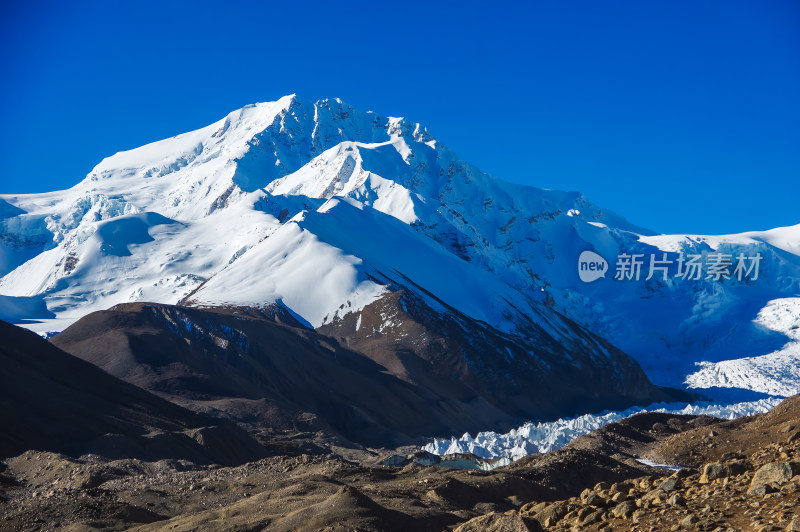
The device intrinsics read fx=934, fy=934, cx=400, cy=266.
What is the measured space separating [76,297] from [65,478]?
13447 centimetres

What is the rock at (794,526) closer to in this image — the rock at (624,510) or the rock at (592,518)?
the rock at (624,510)

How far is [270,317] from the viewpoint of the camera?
13225 cm

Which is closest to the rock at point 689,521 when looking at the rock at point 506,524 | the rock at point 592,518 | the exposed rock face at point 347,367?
the rock at point 592,518

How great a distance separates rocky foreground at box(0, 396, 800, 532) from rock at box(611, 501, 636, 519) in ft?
0.09

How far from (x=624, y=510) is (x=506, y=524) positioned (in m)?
2.34

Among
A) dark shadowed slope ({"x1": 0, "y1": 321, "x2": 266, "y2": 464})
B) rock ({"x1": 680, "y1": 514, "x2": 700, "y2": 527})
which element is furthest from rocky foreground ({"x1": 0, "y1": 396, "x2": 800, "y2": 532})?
dark shadowed slope ({"x1": 0, "y1": 321, "x2": 266, "y2": 464})

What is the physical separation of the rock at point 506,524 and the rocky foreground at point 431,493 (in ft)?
0.09

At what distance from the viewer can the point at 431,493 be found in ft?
117

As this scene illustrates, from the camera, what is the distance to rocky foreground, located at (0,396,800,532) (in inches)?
593

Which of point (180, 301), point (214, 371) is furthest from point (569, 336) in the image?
point (214, 371)

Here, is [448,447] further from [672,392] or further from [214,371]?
[672,392]

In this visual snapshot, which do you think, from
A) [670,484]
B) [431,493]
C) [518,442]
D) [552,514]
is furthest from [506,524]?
[518,442]

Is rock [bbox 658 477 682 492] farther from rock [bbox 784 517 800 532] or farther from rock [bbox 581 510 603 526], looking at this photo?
rock [bbox 784 517 800 532]

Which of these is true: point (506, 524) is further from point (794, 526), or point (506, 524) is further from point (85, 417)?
point (85, 417)
